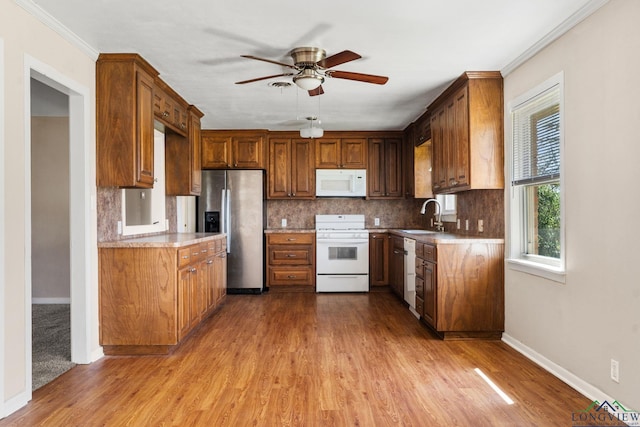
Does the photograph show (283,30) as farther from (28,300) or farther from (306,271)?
(306,271)

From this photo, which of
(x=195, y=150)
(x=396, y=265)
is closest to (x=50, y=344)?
(x=195, y=150)

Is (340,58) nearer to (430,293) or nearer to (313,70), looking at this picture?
(313,70)

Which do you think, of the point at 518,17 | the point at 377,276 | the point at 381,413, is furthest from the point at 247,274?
the point at 518,17

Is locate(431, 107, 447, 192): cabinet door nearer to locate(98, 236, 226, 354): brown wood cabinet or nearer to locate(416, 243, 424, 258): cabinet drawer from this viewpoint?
locate(416, 243, 424, 258): cabinet drawer

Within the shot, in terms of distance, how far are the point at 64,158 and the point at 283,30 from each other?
3986 mm

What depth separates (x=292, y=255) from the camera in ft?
19.3

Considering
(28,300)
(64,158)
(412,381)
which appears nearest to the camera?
(28,300)

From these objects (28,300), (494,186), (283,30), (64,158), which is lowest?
(28,300)

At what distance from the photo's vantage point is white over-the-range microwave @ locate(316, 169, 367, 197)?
6102 mm

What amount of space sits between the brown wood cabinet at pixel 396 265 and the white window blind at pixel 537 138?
6.60 feet

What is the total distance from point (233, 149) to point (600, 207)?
4683 millimetres

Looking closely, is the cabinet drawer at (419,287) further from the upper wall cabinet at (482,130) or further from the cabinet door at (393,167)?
the cabinet door at (393,167)

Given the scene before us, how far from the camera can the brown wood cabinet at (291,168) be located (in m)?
6.07

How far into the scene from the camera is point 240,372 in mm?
2881
